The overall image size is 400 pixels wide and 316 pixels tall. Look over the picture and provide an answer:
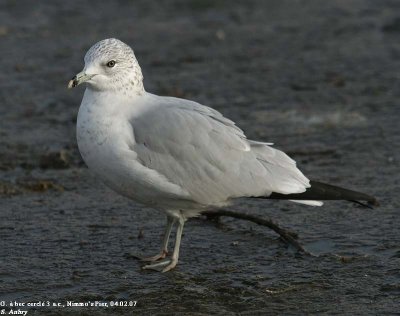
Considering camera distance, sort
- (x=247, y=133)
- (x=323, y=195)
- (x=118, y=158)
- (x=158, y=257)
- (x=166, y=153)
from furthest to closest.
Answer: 1. (x=247, y=133)
2. (x=158, y=257)
3. (x=323, y=195)
4. (x=166, y=153)
5. (x=118, y=158)

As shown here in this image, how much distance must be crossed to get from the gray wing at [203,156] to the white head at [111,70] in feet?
0.71

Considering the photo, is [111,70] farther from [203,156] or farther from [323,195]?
[323,195]

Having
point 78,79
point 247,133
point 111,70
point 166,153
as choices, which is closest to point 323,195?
point 166,153

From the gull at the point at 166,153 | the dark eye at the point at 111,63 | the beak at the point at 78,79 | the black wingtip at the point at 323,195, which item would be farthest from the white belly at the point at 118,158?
the black wingtip at the point at 323,195

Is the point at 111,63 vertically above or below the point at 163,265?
above

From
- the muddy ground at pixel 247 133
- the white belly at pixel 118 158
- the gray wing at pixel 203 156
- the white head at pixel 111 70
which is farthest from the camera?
the white head at pixel 111 70

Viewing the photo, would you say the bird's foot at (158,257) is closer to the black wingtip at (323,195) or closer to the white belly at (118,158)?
the white belly at (118,158)

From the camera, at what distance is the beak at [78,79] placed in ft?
18.4

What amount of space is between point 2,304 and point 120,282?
0.71 metres

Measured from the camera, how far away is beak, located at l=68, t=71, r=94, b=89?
18.4ft

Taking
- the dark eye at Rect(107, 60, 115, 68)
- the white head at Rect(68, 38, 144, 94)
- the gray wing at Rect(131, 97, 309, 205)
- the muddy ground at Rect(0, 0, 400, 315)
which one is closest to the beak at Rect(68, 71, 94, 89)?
the white head at Rect(68, 38, 144, 94)

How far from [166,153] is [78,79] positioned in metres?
0.67

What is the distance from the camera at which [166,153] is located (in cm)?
561

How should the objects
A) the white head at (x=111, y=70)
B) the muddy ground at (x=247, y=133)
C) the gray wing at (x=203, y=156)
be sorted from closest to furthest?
1. the muddy ground at (x=247, y=133)
2. the gray wing at (x=203, y=156)
3. the white head at (x=111, y=70)
